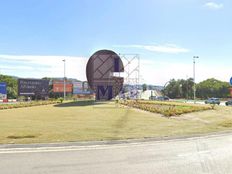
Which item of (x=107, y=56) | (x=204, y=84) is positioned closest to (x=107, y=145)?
(x=107, y=56)

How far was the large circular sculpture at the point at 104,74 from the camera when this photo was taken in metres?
65.4

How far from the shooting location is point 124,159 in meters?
9.58

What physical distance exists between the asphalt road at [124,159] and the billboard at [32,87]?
7420cm

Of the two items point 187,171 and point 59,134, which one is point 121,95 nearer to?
point 59,134

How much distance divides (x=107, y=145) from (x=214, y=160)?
4.13 metres

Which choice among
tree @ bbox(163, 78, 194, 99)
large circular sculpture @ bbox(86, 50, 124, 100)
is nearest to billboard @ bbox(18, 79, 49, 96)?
large circular sculpture @ bbox(86, 50, 124, 100)

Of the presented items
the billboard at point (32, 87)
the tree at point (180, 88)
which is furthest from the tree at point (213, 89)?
the billboard at point (32, 87)

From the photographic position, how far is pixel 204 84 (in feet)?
351

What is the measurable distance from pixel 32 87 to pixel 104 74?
2727 cm

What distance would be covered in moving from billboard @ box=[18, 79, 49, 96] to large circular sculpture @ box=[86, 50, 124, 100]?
22.2 meters

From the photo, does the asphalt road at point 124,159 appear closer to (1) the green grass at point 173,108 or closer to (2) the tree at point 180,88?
(1) the green grass at point 173,108

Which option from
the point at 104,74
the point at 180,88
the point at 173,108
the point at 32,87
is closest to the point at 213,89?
the point at 180,88

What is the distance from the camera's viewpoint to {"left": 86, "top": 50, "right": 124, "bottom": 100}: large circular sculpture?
65438mm

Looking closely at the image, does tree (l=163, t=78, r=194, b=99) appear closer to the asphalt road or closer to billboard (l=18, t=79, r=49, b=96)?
billboard (l=18, t=79, r=49, b=96)
